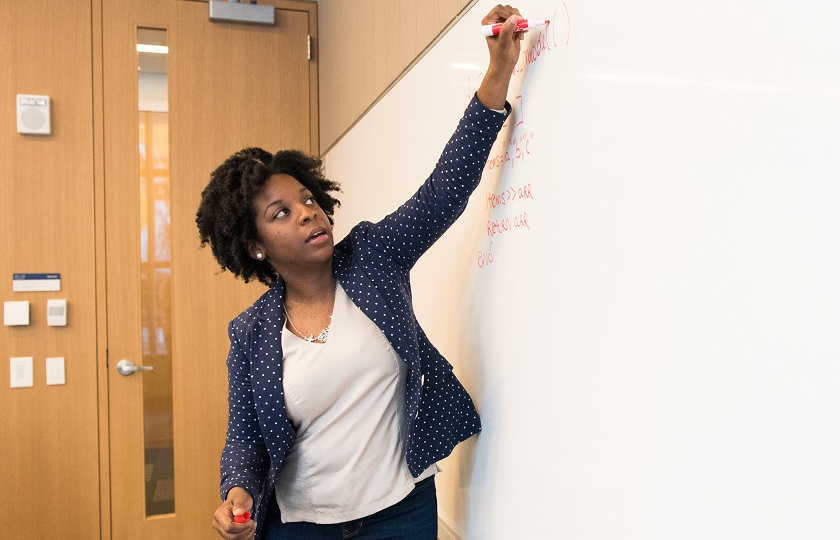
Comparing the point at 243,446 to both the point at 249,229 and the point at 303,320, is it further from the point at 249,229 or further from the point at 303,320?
the point at 249,229

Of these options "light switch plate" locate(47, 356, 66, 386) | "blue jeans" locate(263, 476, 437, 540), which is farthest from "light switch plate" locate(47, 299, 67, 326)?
"blue jeans" locate(263, 476, 437, 540)

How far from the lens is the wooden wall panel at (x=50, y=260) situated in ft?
→ 9.03

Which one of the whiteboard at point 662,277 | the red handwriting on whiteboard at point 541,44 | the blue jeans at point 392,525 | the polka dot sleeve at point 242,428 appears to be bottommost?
the blue jeans at point 392,525

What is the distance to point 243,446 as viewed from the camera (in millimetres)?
1331

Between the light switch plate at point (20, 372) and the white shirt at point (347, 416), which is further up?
the white shirt at point (347, 416)

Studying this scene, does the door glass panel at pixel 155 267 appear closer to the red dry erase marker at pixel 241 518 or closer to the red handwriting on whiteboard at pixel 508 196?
the red dry erase marker at pixel 241 518

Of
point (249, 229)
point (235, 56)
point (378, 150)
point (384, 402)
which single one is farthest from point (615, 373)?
point (235, 56)

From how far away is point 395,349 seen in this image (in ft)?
4.08

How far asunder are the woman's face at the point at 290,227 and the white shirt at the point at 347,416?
0.34ft

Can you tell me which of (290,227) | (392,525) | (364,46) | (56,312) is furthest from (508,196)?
(56,312)

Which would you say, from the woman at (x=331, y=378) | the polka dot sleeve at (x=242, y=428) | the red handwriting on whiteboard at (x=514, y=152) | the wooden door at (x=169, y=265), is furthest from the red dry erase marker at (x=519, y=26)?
the wooden door at (x=169, y=265)

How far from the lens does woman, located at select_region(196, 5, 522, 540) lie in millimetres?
1246

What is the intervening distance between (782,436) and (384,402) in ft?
2.50

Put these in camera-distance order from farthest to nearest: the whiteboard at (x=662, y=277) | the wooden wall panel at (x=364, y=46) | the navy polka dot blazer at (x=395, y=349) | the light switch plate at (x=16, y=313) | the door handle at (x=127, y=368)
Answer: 1. the door handle at (x=127, y=368)
2. the light switch plate at (x=16, y=313)
3. the wooden wall panel at (x=364, y=46)
4. the navy polka dot blazer at (x=395, y=349)
5. the whiteboard at (x=662, y=277)
